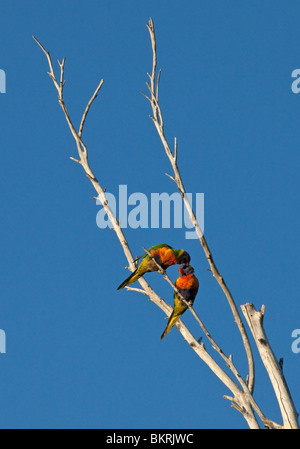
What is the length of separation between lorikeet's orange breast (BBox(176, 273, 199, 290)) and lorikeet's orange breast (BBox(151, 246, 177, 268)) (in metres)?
0.27

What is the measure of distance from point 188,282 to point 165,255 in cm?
49

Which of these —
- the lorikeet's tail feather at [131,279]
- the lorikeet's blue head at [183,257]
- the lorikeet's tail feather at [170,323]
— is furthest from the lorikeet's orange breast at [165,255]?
the lorikeet's tail feather at [170,323]

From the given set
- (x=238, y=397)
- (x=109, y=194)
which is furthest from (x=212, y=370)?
(x=109, y=194)

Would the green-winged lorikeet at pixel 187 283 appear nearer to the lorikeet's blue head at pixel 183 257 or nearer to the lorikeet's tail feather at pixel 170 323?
the lorikeet's blue head at pixel 183 257

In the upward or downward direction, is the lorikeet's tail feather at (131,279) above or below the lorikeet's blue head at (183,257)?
below

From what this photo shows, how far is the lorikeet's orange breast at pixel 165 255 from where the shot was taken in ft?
30.7

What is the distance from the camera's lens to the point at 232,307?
22.9ft

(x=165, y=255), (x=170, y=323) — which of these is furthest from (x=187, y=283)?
(x=170, y=323)

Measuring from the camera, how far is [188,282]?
9180 mm

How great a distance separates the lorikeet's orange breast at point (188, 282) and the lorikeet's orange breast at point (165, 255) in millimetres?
272

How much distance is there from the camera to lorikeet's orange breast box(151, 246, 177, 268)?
935 cm
